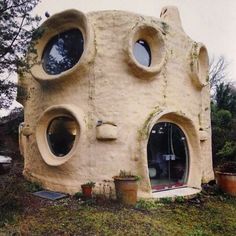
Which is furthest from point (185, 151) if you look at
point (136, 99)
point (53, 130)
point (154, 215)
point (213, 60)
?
point (213, 60)

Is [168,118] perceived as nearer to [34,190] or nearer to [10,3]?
[34,190]

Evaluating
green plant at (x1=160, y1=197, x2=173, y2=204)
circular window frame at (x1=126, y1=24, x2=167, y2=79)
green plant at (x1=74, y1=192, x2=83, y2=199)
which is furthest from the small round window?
green plant at (x1=160, y1=197, x2=173, y2=204)

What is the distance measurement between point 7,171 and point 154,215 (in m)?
7.77

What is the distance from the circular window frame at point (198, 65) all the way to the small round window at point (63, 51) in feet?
12.3

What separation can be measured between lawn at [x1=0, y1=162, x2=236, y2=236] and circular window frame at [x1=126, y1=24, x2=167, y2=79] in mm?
3703

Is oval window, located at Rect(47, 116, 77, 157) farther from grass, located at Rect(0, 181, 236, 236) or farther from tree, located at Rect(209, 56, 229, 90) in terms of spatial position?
Result: tree, located at Rect(209, 56, 229, 90)

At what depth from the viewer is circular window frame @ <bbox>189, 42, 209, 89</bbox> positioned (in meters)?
9.68

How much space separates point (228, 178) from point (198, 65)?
3.95 m

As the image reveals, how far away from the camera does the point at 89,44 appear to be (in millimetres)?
8258

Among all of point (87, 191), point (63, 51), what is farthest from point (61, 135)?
point (63, 51)

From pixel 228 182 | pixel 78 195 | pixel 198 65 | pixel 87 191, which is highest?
pixel 198 65

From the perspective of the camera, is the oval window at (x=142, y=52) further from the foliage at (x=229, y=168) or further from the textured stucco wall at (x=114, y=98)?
the foliage at (x=229, y=168)

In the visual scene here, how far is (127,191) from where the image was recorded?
7.44 metres

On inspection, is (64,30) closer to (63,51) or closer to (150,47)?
(63,51)
